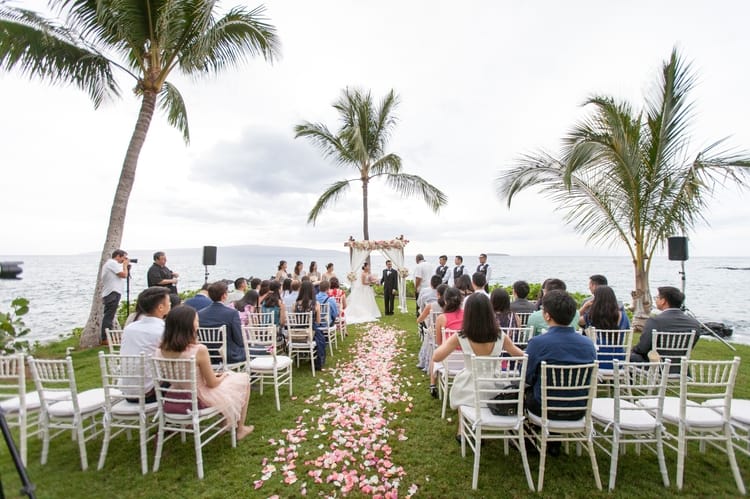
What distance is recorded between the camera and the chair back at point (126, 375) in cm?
302

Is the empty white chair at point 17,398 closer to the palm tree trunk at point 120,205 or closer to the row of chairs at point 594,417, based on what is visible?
the row of chairs at point 594,417

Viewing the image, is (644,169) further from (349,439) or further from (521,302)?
(349,439)

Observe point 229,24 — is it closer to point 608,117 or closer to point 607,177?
point 608,117

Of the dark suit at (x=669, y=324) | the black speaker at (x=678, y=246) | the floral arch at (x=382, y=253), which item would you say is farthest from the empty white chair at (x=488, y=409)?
the floral arch at (x=382, y=253)

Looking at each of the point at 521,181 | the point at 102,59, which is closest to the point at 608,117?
the point at 521,181

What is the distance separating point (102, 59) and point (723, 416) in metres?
11.5

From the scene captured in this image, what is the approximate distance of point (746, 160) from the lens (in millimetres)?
6223

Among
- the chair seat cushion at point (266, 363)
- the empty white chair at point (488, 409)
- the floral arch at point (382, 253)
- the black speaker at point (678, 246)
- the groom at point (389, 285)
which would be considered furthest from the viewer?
the floral arch at point (382, 253)

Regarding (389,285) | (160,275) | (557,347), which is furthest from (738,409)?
(389,285)

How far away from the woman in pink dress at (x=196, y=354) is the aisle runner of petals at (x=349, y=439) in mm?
655

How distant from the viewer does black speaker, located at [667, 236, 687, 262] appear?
23.6ft

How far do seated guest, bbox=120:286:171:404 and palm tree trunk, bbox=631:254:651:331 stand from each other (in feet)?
28.2

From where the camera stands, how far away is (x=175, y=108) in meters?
9.16

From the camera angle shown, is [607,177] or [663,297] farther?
[607,177]
